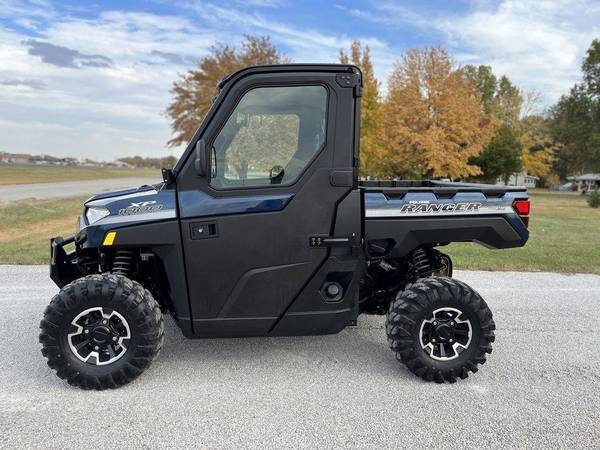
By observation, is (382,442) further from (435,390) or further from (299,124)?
(299,124)

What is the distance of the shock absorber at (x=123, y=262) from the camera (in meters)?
3.62

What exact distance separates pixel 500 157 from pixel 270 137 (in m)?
37.2

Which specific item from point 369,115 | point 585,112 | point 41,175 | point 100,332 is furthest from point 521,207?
point 41,175

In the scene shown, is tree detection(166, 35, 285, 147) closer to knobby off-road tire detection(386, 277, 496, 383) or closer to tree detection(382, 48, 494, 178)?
tree detection(382, 48, 494, 178)

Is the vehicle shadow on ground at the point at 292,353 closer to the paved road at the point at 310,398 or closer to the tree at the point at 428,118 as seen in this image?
the paved road at the point at 310,398

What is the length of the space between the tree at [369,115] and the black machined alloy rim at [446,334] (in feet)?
62.0

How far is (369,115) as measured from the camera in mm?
22547

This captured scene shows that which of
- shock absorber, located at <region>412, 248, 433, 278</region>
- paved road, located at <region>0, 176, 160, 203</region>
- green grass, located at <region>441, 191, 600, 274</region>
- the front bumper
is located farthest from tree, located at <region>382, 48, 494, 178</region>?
the front bumper

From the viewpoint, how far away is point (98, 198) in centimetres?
356

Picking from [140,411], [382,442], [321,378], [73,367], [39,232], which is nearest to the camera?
[382,442]

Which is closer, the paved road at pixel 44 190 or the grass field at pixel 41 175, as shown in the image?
the paved road at pixel 44 190

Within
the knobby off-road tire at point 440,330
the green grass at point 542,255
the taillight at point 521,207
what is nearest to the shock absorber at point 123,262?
the knobby off-road tire at point 440,330

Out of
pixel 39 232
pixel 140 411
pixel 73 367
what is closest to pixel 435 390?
pixel 140 411

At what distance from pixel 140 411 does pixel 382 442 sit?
1.54m
